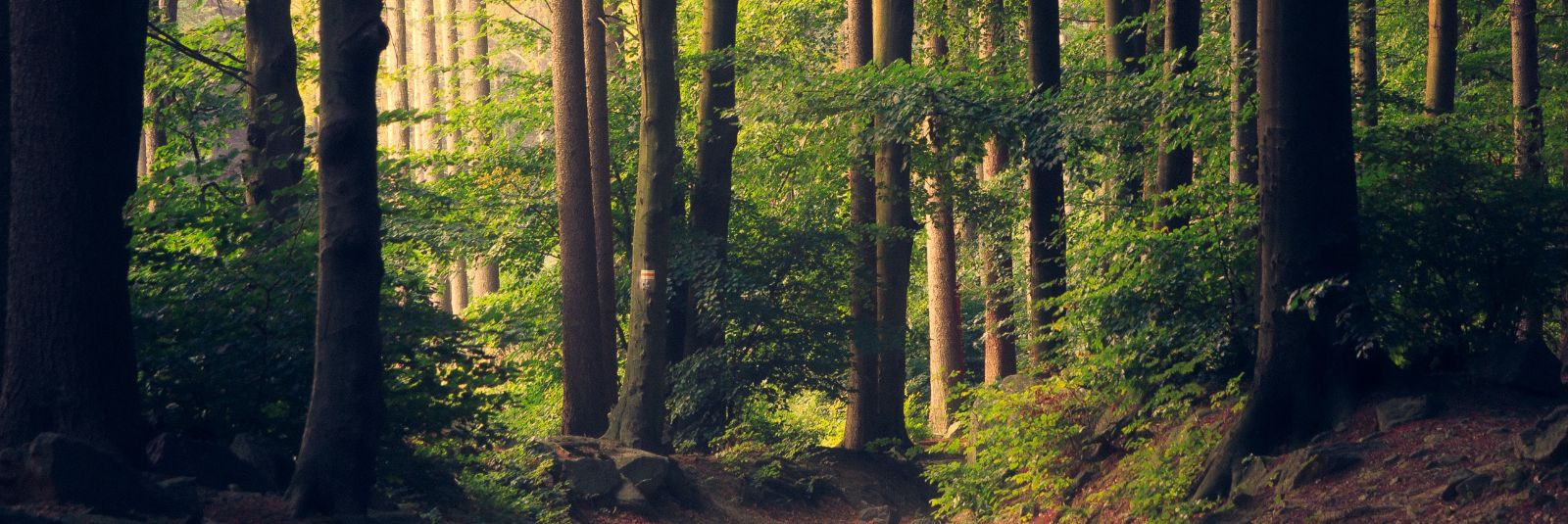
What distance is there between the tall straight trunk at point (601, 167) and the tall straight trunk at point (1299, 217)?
9.36 m

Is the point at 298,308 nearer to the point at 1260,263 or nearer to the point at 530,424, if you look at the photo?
the point at 1260,263

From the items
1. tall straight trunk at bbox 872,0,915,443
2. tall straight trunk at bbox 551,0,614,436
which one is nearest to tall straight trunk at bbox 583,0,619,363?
tall straight trunk at bbox 551,0,614,436

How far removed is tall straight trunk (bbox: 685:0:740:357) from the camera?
17.2 meters

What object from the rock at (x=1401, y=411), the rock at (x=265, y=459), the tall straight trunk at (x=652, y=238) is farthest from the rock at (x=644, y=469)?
the rock at (x=1401, y=411)

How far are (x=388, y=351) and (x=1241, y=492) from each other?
6129mm

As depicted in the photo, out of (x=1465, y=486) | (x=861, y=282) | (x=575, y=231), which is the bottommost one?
(x=1465, y=486)

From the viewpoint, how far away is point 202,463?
7930mm

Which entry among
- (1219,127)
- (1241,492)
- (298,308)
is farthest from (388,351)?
(1219,127)

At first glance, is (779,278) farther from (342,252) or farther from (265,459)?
Result: (342,252)

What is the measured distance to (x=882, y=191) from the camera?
17656 millimetres

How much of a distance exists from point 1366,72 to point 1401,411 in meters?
7.77

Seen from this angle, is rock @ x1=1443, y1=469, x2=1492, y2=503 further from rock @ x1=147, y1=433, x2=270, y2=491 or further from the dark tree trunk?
rock @ x1=147, y1=433, x2=270, y2=491

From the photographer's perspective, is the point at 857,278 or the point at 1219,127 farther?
the point at 857,278

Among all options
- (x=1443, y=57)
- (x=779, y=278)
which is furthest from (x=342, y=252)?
(x=1443, y=57)
